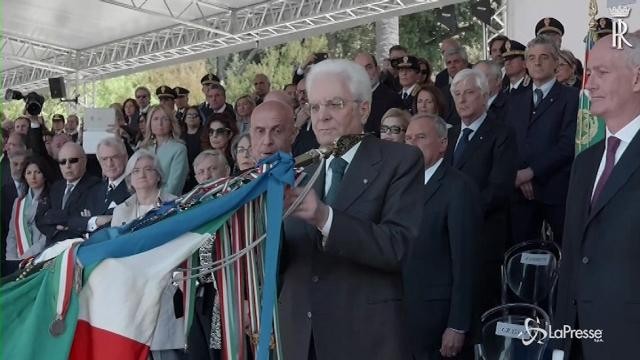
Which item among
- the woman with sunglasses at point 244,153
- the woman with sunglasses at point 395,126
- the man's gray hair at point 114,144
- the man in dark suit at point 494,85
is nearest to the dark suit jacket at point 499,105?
the man in dark suit at point 494,85

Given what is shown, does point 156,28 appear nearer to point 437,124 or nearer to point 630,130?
point 437,124

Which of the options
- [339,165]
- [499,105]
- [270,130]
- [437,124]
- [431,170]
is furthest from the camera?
[499,105]

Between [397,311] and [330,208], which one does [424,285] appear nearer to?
[397,311]

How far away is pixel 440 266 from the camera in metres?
4.67

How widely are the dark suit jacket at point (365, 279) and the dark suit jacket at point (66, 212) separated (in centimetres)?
391

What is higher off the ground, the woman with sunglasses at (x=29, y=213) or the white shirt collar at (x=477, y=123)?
the white shirt collar at (x=477, y=123)

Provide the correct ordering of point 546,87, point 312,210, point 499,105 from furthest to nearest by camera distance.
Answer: point 499,105 → point 546,87 → point 312,210

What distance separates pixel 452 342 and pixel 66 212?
3.62 meters

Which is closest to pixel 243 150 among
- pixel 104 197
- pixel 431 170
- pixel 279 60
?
pixel 431 170

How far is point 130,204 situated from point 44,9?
1122 centimetres

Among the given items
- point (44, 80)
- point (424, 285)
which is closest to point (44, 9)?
point (44, 80)

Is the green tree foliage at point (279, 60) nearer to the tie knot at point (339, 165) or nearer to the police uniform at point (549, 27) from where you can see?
the police uniform at point (549, 27)

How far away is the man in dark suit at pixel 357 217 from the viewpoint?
10.0 ft

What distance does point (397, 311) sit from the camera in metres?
3.08
